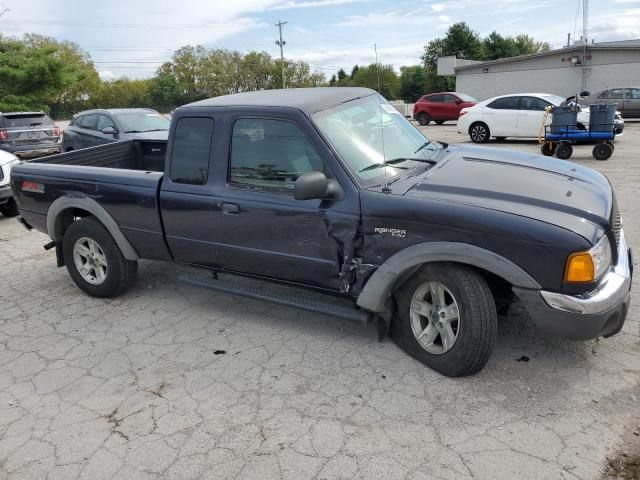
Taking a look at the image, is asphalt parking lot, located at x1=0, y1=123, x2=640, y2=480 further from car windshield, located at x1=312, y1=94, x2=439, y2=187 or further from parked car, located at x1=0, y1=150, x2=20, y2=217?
parked car, located at x1=0, y1=150, x2=20, y2=217

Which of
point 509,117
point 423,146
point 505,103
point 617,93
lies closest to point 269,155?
point 423,146

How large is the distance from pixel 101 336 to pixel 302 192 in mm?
2220

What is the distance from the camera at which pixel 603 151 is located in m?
11.8

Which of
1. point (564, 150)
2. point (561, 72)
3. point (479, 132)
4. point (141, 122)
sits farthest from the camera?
point (561, 72)

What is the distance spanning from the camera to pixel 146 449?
2.91 m

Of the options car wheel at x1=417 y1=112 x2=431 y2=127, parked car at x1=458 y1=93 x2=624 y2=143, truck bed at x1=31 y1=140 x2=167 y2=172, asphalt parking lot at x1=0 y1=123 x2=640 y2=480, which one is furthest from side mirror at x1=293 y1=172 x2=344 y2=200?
car wheel at x1=417 y1=112 x2=431 y2=127

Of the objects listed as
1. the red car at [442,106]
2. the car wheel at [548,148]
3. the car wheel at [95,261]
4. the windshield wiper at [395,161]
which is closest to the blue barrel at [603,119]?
the car wheel at [548,148]

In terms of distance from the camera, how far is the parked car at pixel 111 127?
10969mm

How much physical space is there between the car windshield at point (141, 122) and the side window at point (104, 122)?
0.21m

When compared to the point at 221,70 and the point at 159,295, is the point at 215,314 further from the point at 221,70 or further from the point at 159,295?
the point at 221,70

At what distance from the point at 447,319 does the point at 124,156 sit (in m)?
4.35

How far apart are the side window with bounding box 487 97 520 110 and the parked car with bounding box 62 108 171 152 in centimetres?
965

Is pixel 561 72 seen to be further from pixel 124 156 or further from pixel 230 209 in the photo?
pixel 230 209

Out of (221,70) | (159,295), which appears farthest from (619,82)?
(221,70)
